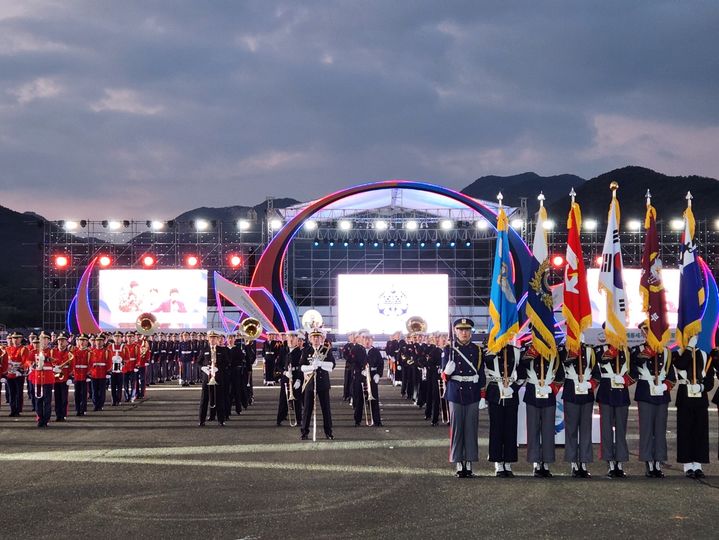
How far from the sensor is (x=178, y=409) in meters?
20.3

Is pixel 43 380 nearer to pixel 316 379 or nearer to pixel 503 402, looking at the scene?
pixel 316 379

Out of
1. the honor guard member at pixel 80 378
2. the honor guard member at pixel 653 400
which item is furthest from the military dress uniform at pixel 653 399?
the honor guard member at pixel 80 378

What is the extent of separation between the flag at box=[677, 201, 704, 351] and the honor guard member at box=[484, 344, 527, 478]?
2150 mm

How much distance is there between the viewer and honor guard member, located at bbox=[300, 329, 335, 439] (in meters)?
14.6

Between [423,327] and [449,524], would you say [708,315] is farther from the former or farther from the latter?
[423,327]

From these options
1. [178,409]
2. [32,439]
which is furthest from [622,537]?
[178,409]

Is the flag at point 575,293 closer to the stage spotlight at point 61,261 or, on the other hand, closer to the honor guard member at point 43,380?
the honor guard member at point 43,380

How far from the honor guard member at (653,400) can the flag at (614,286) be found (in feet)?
1.29

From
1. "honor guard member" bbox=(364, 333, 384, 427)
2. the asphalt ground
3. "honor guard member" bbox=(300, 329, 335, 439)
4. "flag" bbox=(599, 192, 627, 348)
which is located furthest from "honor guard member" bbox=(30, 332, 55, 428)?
"flag" bbox=(599, 192, 627, 348)

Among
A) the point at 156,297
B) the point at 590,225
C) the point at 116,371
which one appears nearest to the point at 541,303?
the point at 116,371

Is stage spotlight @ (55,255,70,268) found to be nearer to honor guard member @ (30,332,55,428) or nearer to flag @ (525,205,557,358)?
honor guard member @ (30,332,55,428)

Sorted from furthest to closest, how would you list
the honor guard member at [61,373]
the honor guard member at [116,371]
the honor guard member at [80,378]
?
the honor guard member at [116,371], the honor guard member at [80,378], the honor guard member at [61,373]

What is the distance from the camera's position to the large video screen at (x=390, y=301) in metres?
42.0

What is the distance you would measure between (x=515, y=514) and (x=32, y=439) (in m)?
9.53
